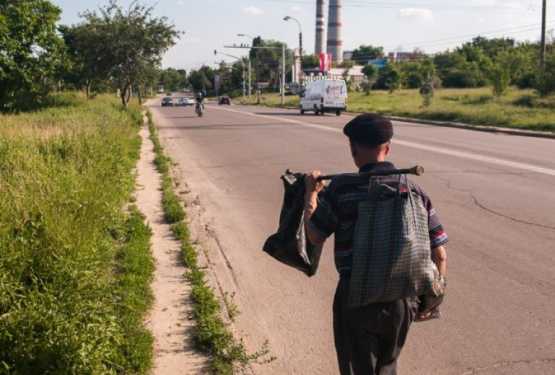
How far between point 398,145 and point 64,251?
14.4 meters

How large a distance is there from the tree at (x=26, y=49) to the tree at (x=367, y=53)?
4999 inches

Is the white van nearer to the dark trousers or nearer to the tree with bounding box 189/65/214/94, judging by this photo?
the dark trousers

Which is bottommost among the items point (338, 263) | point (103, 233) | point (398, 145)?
point (398, 145)

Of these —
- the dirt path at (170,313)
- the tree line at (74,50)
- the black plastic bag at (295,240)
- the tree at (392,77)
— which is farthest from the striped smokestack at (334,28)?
the black plastic bag at (295,240)

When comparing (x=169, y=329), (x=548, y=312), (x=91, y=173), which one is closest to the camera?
(x=169, y=329)

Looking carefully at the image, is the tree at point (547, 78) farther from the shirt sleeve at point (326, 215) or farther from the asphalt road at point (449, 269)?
the shirt sleeve at point (326, 215)

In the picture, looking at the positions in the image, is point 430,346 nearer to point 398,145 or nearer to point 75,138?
point 75,138

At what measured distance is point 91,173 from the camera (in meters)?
7.48

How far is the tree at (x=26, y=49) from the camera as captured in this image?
2684cm

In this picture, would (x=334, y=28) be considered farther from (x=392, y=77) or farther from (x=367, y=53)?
(x=367, y=53)

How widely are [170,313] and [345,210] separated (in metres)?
2.54

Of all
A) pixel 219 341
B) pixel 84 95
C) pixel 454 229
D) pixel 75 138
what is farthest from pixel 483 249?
pixel 84 95

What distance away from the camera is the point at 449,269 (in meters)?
5.98

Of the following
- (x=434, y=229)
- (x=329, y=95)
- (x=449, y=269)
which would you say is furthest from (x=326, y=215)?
(x=329, y=95)
